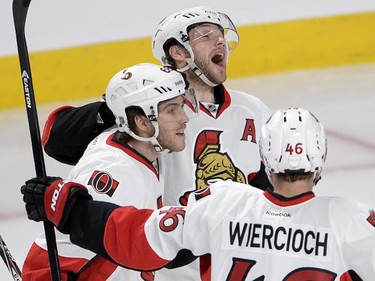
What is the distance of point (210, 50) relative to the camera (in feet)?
10.2

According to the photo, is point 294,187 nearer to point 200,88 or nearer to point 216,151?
point 216,151

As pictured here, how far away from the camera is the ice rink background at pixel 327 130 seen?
411cm

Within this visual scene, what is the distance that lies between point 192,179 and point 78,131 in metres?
0.38

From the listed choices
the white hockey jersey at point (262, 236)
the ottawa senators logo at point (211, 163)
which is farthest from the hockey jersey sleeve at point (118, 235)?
the ottawa senators logo at point (211, 163)

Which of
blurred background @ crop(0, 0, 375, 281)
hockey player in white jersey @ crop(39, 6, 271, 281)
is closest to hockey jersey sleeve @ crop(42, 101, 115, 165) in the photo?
hockey player in white jersey @ crop(39, 6, 271, 281)

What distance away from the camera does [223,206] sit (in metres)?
2.05

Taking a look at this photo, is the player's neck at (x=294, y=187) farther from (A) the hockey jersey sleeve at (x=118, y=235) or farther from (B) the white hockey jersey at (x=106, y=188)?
(B) the white hockey jersey at (x=106, y=188)

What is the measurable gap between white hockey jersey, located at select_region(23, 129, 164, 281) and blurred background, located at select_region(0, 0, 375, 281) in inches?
77.1

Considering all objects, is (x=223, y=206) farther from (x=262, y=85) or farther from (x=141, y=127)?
(x=262, y=85)

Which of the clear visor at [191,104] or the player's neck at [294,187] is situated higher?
the clear visor at [191,104]

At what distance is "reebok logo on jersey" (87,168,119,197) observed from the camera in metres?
2.45

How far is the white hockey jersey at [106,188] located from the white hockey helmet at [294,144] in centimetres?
55

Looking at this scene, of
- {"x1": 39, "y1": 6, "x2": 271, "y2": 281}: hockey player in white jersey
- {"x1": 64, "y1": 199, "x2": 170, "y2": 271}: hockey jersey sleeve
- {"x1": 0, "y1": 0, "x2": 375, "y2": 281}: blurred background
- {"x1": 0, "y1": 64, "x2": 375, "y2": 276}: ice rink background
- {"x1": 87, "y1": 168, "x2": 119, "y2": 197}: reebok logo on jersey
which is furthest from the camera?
{"x1": 0, "y1": 0, "x2": 375, "y2": 281}: blurred background

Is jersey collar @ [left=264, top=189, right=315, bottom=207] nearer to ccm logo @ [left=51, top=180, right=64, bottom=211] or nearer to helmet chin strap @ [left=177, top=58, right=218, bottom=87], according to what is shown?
ccm logo @ [left=51, top=180, right=64, bottom=211]
